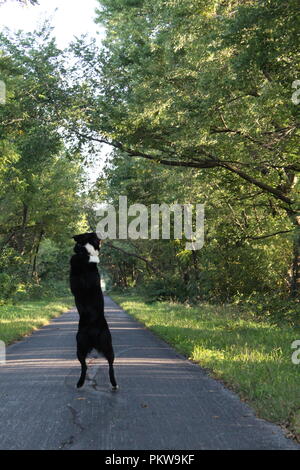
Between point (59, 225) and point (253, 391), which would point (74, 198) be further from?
point (253, 391)

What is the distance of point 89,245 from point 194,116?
6.93m

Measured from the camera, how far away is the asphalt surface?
512 centimetres

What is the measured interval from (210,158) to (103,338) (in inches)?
416

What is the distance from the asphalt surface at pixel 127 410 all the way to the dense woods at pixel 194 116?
5.84 meters

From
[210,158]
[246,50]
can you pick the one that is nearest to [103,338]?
[246,50]

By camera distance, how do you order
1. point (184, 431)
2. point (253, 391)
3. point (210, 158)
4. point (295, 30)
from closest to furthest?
point (184, 431)
point (253, 391)
point (295, 30)
point (210, 158)

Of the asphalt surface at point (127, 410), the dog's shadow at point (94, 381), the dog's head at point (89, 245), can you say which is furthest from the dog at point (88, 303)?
the asphalt surface at point (127, 410)

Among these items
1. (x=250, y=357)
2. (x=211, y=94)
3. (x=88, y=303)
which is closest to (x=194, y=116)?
(x=211, y=94)

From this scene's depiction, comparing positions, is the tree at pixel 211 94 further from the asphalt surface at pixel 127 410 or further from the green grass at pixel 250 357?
the asphalt surface at pixel 127 410

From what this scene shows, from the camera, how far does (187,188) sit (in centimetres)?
1992

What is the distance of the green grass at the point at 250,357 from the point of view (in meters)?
6.70

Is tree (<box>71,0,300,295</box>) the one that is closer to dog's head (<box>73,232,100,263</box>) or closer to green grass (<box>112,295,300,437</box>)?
green grass (<box>112,295,300,437</box>)

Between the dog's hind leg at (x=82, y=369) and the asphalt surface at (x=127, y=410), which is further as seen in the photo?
the dog's hind leg at (x=82, y=369)

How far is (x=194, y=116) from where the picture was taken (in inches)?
531
